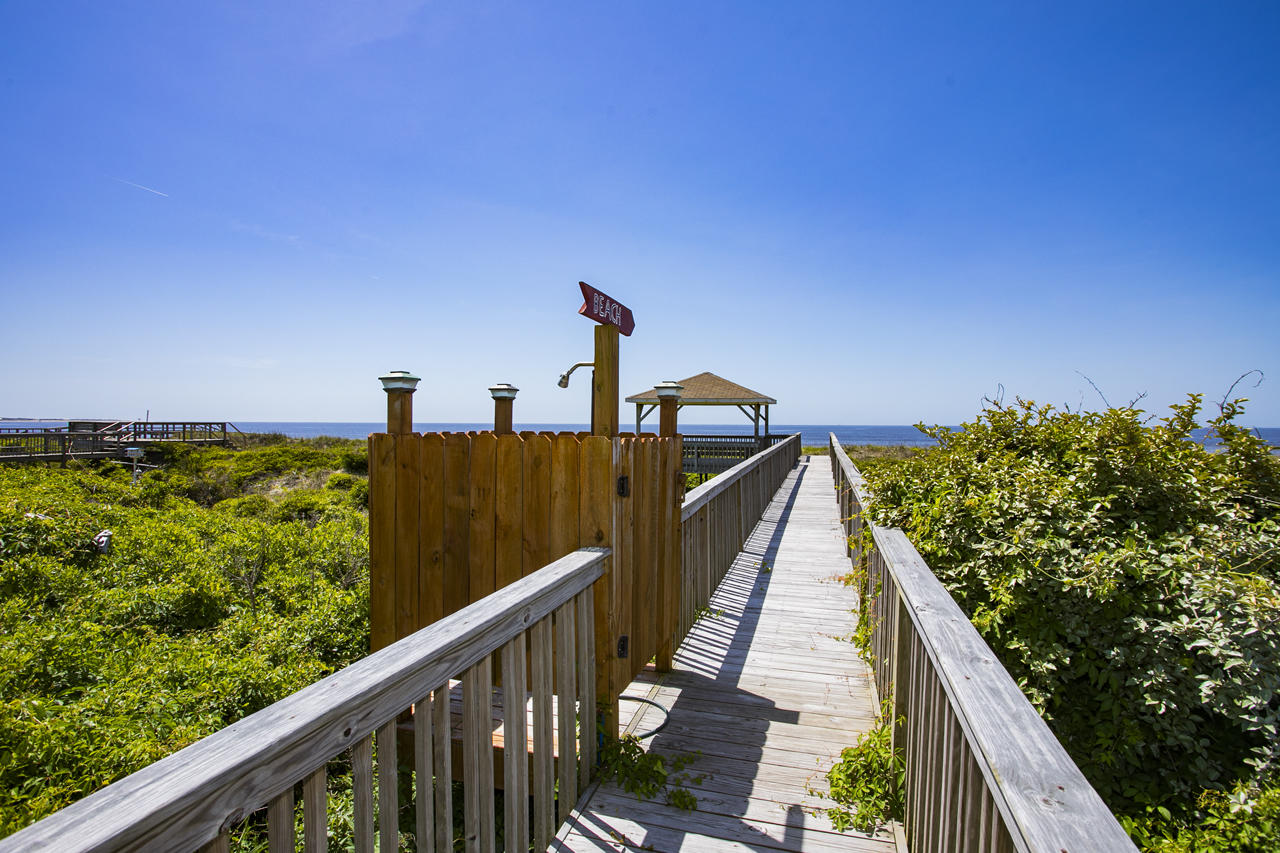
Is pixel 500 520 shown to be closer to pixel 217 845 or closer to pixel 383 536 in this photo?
pixel 383 536

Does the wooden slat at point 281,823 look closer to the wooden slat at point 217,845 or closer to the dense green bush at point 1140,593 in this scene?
the wooden slat at point 217,845

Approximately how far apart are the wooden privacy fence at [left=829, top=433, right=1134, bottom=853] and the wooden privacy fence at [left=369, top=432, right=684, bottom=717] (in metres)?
1.20

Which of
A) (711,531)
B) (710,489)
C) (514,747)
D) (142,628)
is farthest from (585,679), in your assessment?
(142,628)

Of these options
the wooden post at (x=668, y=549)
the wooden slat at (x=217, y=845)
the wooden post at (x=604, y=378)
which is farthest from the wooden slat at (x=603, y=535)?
the wooden slat at (x=217, y=845)

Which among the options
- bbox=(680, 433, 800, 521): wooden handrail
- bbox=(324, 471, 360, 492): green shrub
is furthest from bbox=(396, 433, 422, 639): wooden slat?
bbox=(324, 471, 360, 492): green shrub

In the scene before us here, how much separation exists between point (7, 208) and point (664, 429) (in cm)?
2176

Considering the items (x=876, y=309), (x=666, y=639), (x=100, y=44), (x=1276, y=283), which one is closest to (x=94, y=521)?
(x=100, y=44)

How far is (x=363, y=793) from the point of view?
1.23 metres

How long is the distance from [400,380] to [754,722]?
2634 mm

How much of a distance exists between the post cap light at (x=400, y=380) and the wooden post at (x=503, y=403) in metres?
0.65

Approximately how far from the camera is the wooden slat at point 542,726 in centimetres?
203

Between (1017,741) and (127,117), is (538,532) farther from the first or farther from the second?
(127,117)

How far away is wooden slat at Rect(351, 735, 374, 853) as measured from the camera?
3.91 ft

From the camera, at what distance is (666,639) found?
3723mm
